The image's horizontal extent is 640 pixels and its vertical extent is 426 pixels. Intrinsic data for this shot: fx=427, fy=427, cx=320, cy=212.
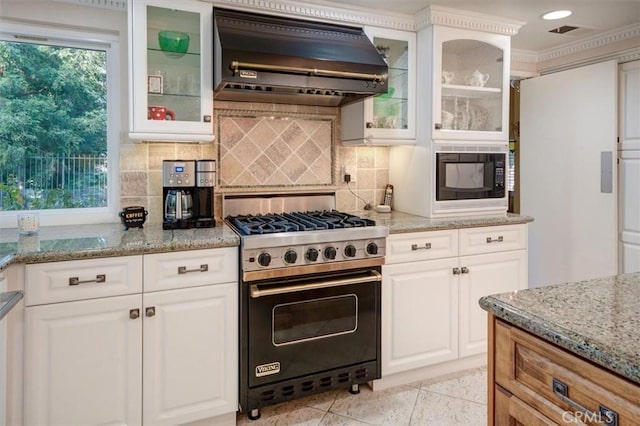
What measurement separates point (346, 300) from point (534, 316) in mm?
1300

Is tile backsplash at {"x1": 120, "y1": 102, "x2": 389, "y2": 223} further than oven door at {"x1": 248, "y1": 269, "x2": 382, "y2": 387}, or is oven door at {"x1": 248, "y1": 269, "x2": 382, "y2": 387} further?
tile backsplash at {"x1": 120, "y1": 102, "x2": 389, "y2": 223}

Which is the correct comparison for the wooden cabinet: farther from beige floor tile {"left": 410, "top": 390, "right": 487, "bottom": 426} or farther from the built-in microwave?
the built-in microwave

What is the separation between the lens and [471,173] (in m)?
2.82

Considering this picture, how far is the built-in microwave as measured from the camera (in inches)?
107

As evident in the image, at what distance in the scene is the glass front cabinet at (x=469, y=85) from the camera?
2707 mm

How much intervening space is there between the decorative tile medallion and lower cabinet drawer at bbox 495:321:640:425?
1.93 metres

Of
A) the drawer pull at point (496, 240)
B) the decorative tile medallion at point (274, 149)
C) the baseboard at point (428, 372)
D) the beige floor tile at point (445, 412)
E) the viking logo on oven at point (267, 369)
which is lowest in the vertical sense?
the beige floor tile at point (445, 412)

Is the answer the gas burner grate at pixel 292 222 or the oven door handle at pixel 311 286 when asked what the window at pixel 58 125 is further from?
the oven door handle at pixel 311 286

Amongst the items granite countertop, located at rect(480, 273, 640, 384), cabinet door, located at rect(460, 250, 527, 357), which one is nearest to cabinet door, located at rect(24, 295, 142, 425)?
granite countertop, located at rect(480, 273, 640, 384)

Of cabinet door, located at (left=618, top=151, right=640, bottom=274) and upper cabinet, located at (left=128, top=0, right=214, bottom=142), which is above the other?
upper cabinet, located at (left=128, top=0, right=214, bottom=142)

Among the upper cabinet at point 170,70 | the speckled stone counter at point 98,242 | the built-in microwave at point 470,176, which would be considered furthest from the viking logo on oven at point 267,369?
the built-in microwave at point 470,176

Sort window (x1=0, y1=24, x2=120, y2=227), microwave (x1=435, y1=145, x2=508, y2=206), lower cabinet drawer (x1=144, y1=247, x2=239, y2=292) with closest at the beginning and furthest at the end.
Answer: lower cabinet drawer (x1=144, y1=247, x2=239, y2=292), window (x1=0, y1=24, x2=120, y2=227), microwave (x1=435, y1=145, x2=508, y2=206)

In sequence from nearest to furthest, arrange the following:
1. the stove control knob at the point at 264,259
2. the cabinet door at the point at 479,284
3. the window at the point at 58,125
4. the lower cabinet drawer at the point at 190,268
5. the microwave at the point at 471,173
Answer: the lower cabinet drawer at the point at 190,268
the stove control knob at the point at 264,259
the window at the point at 58,125
the cabinet door at the point at 479,284
the microwave at the point at 471,173

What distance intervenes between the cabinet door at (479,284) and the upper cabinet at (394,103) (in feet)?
2.96
